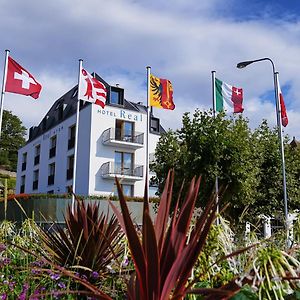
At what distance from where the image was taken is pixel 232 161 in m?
16.1

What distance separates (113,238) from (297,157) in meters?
18.5

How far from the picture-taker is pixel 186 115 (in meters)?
17.5

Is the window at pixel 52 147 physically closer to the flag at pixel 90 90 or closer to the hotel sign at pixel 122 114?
the hotel sign at pixel 122 114

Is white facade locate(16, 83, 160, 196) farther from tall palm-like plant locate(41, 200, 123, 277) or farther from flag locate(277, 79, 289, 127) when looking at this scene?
tall palm-like plant locate(41, 200, 123, 277)

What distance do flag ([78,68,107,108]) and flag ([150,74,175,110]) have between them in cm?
210

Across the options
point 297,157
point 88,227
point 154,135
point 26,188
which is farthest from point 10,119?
point 88,227

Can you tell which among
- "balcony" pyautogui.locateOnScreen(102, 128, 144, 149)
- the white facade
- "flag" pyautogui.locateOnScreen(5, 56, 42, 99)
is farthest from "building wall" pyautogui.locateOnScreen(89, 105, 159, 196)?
"flag" pyautogui.locateOnScreen(5, 56, 42, 99)

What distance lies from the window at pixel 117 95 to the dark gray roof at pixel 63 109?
0.50 ft

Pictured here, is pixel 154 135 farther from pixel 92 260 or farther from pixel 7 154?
pixel 7 154

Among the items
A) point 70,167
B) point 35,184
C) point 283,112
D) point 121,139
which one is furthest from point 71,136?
point 283,112

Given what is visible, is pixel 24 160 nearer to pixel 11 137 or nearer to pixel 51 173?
pixel 51 173

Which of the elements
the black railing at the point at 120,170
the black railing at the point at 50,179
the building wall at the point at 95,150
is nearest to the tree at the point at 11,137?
the black railing at the point at 50,179

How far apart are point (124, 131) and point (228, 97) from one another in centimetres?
1623

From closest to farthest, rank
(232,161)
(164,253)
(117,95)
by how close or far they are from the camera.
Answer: (164,253)
(232,161)
(117,95)
